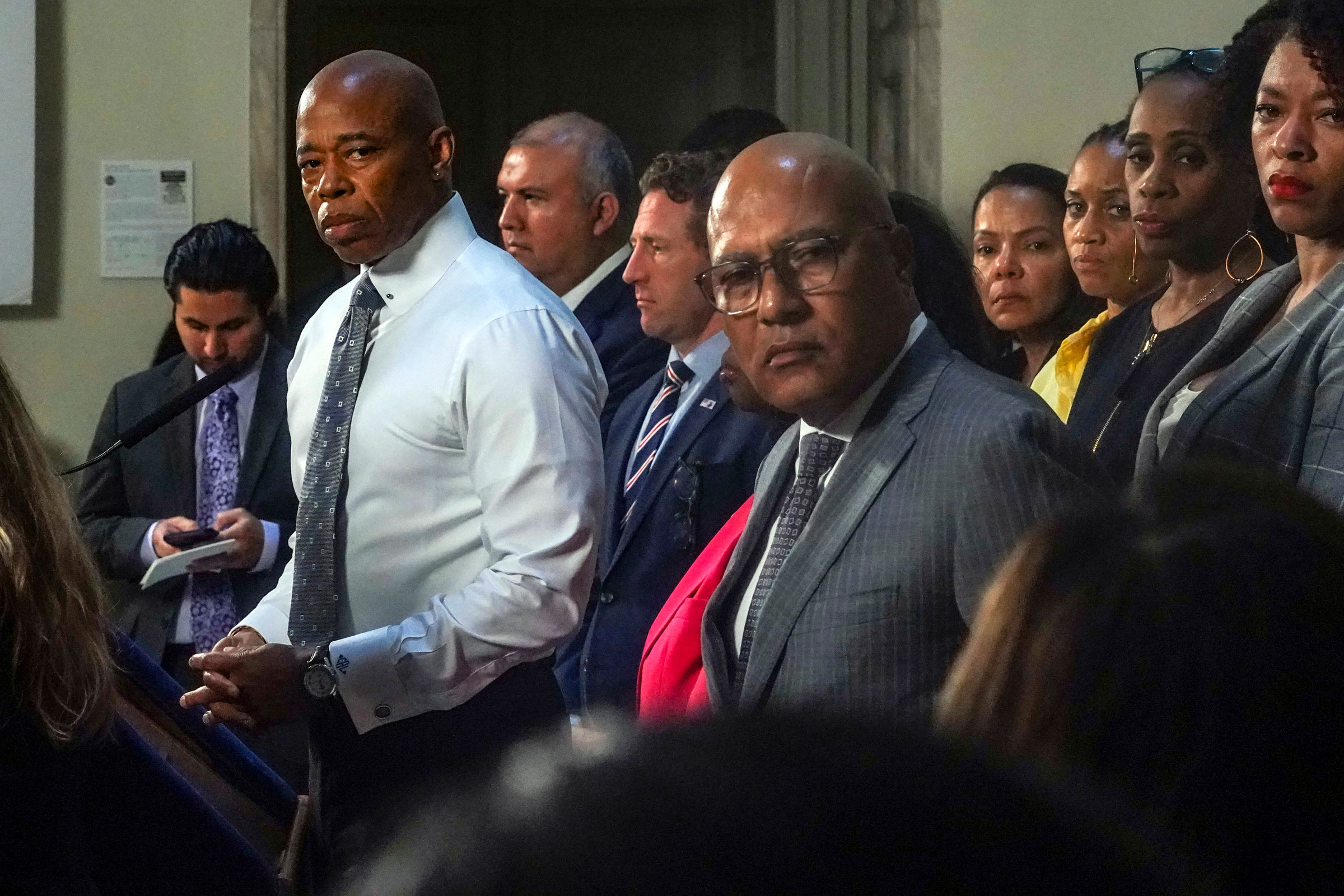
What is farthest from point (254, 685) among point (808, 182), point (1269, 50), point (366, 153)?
point (1269, 50)

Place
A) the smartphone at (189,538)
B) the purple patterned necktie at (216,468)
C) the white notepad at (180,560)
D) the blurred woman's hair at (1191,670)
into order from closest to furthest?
the blurred woman's hair at (1191,670)
the white notepad at (180,560)
the smartphone at (189,538)
the purple patterned necktie at (216,468)

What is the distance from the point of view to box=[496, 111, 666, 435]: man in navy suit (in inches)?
141

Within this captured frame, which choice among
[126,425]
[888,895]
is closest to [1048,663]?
[888,895]

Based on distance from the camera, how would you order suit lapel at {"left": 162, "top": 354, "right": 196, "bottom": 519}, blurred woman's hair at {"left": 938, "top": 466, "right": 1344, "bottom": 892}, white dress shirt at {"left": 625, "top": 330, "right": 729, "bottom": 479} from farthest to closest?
suit lapel at {"left": 162, "top": 354, "right": 196, "bottom": 519} < white dress shirt at {"left": 625, "top": 330, "right": 729, "bottom": 479} < blurred woman's hair at {"left": 938, "top": 466, "right": 1344, "bottom": 892}

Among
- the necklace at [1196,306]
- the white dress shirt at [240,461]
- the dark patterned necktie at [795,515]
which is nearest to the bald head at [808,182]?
the dark patterned necktie at [795,515]

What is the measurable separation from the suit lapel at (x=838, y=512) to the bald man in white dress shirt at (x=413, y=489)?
0.41 meters

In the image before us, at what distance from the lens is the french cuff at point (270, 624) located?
2262 millimetres

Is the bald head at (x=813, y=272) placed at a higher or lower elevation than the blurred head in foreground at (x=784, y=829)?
higher

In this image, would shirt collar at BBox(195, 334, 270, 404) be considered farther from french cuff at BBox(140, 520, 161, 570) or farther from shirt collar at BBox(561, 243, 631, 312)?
shirt collar at BBox(561, 243, 631, 312)

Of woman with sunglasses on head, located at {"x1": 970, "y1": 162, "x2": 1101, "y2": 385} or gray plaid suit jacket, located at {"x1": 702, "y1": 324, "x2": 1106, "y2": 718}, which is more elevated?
woman with sunglasses on head, located at {"x1": 970, "y1": 162, "x2": 1101, "y2": 385}

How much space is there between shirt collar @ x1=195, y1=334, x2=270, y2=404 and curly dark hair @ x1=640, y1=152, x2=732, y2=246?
1197 mm

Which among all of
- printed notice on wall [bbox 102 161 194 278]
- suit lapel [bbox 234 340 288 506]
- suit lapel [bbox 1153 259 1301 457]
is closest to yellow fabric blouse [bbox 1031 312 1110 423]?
suit lapel [bbox 1153 259 1301 457]

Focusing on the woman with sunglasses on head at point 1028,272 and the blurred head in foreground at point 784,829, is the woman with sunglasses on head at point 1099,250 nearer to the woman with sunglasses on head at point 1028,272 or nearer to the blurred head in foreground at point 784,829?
the woman with sunglasses on head at point 1028,272

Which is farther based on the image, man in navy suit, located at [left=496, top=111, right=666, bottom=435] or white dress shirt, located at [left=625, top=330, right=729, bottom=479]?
man in navy suit, located at [left=496, top=111, right=666, bottom=435]
